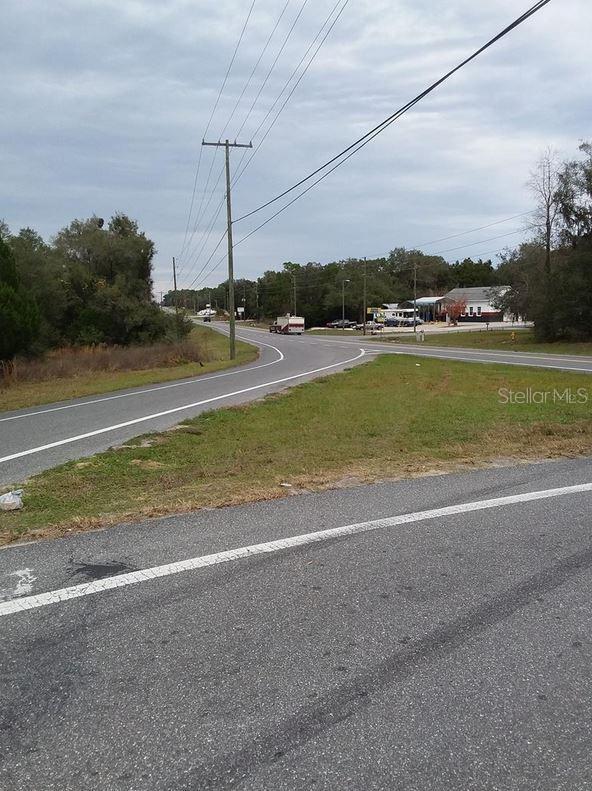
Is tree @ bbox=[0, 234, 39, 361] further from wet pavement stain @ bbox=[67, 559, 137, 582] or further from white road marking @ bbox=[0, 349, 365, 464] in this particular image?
wet pavement stain @ bbox=[67, 559, 137, 582]

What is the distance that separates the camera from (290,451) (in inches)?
377

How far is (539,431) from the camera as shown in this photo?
10.5 m

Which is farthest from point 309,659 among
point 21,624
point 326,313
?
point 326,313

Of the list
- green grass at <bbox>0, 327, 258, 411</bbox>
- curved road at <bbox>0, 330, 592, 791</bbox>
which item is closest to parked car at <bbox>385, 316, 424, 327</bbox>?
green grass at <bbox>0, 327, 258, 411</bbox>

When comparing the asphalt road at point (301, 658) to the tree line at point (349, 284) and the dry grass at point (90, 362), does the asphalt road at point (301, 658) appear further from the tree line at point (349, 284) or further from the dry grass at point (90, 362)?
the tree line at point (349, 284)

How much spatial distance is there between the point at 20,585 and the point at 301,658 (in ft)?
7.31

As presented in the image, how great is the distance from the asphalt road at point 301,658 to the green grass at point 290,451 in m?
1.15

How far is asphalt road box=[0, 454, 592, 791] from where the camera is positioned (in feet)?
8.72

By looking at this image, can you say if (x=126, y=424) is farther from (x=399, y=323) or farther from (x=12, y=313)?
(x=399, y=323)

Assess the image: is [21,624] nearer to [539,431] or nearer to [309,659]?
[309,659]

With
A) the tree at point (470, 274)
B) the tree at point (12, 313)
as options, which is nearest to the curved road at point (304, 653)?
the tree at point (12, 313)

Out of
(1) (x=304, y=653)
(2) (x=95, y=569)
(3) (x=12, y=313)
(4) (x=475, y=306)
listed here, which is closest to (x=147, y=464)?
(2) (x=95, y=569)

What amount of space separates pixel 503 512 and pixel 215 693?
378cm

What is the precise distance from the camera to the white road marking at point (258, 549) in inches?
166
